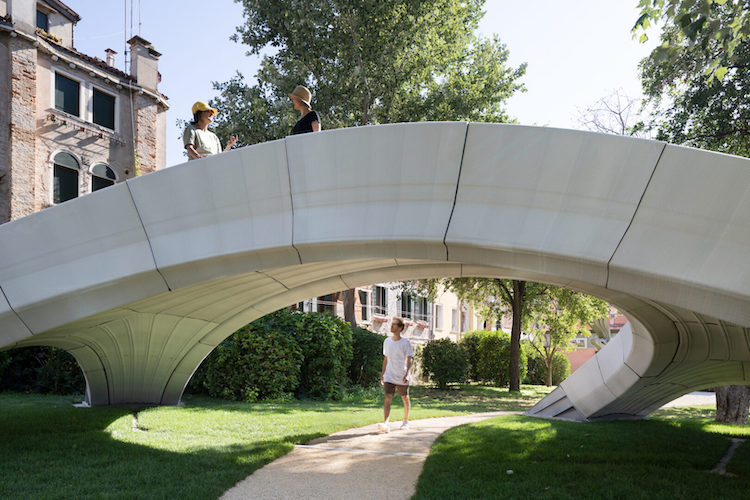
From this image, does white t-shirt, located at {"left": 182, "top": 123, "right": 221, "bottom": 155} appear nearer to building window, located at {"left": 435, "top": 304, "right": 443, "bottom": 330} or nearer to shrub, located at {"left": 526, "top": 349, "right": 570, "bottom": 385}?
shrub, located at {"left": 526, "top": 349, "right": 570, "bottom": 385}

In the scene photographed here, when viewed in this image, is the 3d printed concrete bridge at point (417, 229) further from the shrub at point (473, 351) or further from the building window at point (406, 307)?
the building window at point (406, 307)

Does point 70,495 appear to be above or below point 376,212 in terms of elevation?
below

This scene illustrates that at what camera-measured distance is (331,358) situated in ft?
49.7

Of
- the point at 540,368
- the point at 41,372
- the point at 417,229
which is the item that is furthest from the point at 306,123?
the point at 540,368

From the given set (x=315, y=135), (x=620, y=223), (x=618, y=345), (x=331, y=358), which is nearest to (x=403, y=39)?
(x=331, y=358)

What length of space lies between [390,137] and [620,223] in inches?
90.4

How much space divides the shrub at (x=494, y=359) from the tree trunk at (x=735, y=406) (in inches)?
558

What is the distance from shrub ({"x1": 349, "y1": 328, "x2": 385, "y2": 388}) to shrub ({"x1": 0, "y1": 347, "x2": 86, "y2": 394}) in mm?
7835

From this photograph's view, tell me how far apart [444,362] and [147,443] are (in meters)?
16.8

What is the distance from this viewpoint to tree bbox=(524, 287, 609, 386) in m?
24.0

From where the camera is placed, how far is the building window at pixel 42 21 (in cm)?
2453

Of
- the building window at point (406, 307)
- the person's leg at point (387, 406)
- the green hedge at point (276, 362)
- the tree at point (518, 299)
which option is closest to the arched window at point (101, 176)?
the tree at point (518, 299)

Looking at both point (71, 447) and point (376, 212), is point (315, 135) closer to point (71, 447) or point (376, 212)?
point (376, 212)

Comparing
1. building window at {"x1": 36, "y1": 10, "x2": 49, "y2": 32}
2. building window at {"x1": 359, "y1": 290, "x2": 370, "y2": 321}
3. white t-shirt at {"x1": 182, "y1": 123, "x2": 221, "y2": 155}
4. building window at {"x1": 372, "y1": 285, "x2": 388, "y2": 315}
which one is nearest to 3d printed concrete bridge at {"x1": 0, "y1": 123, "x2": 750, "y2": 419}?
white t-shirt at {"x1": 182, "y1": 123, "x2": 221, "y2": 155}
